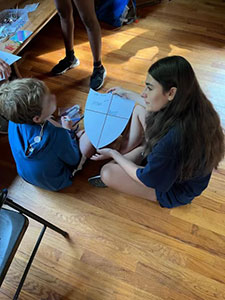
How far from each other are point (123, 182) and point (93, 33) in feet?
3.21

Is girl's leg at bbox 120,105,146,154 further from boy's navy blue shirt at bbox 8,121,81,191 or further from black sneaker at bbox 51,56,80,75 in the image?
black sneaker at bbox 51,56,80,75

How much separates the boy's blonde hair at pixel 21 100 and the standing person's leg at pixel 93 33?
664 mm

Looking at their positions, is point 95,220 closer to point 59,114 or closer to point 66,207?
point 66,207

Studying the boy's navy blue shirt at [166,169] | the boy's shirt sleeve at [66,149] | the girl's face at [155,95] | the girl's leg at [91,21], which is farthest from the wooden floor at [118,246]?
the girl's face at [155,95]

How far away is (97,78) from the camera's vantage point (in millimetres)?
1736

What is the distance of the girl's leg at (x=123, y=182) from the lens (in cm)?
116

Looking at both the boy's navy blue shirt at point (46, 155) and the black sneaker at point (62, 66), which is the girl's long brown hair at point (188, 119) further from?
the black sneaker at point (62, 66)

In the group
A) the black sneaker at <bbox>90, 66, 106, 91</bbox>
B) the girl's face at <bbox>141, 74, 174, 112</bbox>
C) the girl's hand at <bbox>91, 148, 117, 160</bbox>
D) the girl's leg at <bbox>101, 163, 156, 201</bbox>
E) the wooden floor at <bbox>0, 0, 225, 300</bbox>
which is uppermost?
the girl's face at <bbox>141, 74, 174, 112</bbox>

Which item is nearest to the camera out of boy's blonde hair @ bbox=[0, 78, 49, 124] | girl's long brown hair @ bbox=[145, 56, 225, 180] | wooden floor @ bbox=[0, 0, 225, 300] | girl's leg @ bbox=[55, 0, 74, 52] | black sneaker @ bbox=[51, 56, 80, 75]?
girl's long brown hair @ bbox=[145, 56, 225, 180]

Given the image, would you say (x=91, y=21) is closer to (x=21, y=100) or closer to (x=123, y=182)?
(x=21, y=100)

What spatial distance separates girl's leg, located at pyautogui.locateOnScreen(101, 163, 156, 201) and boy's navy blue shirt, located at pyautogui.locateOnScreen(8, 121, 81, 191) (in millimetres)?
206

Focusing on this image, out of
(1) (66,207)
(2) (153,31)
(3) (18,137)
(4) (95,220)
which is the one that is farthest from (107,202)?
(2) (153,31)

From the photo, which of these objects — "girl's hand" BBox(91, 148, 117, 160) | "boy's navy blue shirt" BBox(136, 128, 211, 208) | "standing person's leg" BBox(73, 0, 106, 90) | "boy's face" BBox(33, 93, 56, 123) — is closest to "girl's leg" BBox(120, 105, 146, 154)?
"girl's hand" BBox(91, 148, 117, 160)

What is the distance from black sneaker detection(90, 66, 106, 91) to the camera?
1731mm
